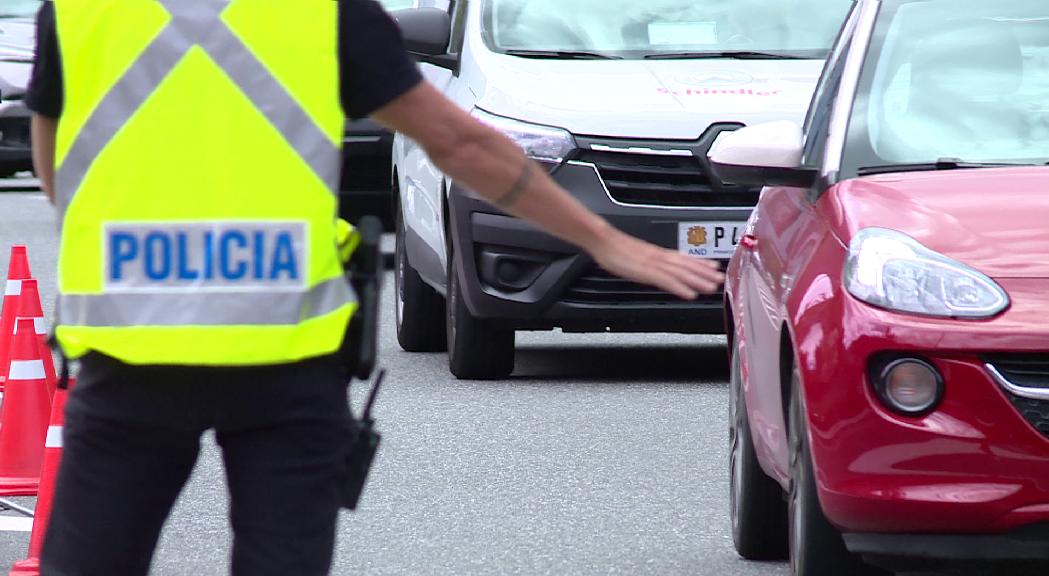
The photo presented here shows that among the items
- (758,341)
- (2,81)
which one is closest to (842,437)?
(758,341)

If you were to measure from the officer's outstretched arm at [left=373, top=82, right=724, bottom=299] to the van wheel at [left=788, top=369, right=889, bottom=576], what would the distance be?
74.2 inches

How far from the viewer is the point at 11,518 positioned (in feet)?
24.6

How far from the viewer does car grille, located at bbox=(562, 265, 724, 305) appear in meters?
10.1

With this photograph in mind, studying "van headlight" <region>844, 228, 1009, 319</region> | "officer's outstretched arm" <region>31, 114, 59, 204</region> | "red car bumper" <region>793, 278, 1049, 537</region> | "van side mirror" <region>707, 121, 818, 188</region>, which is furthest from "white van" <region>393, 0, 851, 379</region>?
"officer's outstretched arm" <region>31, 114, 59, 204</region>

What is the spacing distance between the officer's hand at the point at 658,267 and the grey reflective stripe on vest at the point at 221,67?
46 cm

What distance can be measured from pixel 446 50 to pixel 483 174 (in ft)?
24.7

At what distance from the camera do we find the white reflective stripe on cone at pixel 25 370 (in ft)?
26.0

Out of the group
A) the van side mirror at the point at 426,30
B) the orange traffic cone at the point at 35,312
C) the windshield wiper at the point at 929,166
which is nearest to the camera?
the windshield wiper at the point at 929,166

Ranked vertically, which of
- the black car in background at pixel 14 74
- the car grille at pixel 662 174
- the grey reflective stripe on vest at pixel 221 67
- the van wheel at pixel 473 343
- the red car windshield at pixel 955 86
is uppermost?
the grey reflective stripe on vest at pixel 221 67

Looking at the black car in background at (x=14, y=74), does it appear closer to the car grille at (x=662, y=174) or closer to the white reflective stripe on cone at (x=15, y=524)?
the car grille at (x=662, y=174)

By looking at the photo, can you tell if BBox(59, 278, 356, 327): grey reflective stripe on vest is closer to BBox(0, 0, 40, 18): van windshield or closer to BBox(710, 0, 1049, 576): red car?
BBox(710, 0, 1049, 576): red car

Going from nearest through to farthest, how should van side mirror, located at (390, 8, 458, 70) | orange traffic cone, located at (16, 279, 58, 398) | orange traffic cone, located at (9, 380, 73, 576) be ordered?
orange traffic cone, located at (9, 380, 73, 576), orange traffic cone, located at (16, 279, 58, 398), van side mirror, located at (390, 8, 458, 70)

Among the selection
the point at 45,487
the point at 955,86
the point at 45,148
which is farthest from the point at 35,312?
the point at 45,148

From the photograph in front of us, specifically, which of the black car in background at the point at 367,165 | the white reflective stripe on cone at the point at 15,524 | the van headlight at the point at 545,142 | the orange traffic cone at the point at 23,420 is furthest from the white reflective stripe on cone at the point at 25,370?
the black car in background at the point at 367,165
